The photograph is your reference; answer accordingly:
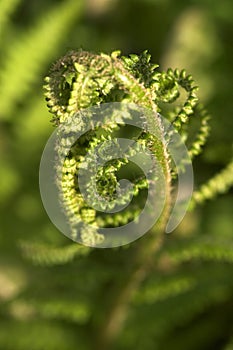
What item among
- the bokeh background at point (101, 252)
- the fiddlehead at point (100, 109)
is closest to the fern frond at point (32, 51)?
the bokeh background at point (101, 252)

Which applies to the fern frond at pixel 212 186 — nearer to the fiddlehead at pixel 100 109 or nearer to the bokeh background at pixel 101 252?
the bokeh background at pixel 101 252

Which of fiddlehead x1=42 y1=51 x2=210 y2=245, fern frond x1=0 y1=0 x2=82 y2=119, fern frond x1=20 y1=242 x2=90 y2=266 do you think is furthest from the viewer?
fern frond x1=0 y1=0 x2=82 y2=119

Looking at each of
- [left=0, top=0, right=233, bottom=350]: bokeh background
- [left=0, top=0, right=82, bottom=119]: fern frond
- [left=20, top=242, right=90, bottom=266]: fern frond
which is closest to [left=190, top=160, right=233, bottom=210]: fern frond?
[left=0, top=0, right=233, bottom=350]: bokeh background

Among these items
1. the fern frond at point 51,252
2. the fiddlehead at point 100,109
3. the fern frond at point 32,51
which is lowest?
the fern frond at point 51,252

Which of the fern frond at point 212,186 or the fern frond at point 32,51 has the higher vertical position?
the fern frond at point 32,51

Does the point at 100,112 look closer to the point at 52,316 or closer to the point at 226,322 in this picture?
the point at 52,316

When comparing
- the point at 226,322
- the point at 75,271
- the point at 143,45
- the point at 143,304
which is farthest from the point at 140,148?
the point at 143,45

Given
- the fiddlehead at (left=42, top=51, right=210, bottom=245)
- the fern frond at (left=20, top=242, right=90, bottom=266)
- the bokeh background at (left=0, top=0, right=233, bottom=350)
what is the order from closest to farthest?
the fiddlehead at (left=42, top=51, right=210, bottom=245) < the fern frond at (left=20, top=242, right=90, bottom=266) < the bokeh background at (left=0, top=0, right=233, bottom=350)

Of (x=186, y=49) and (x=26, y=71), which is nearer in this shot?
(x=26, y=71)

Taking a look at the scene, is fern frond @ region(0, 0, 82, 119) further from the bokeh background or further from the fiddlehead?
the fiddlehead
